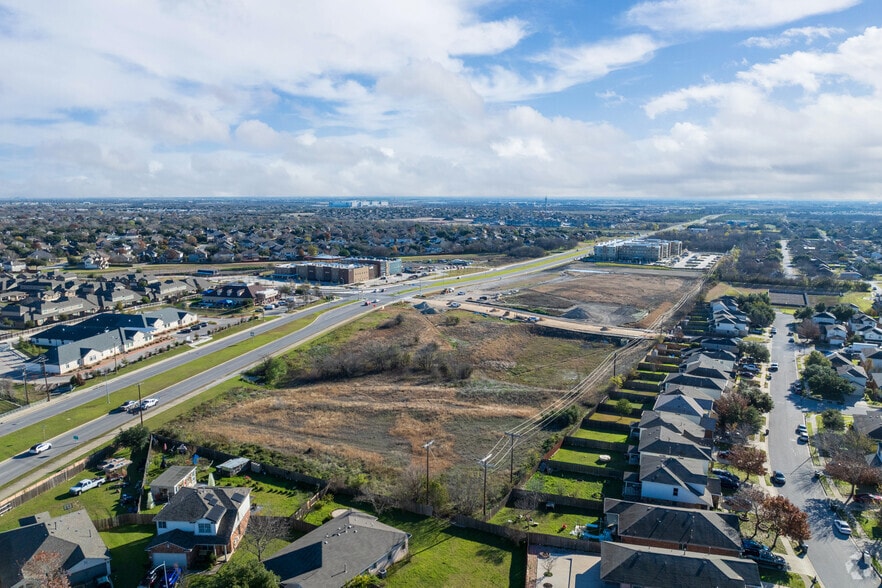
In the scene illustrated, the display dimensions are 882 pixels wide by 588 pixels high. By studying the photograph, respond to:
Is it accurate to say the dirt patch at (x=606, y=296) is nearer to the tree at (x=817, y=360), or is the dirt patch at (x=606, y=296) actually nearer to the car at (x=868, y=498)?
the tree at (x=817, y=360)

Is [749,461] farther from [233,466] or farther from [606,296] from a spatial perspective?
[606,296]

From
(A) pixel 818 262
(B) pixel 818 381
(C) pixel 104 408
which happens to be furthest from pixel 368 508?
(A) pixel 818 262

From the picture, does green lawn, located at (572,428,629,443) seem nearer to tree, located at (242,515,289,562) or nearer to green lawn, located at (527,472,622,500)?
green lawn, located at (527,472,622,500)

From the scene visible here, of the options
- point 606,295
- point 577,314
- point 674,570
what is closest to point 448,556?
point 674,570

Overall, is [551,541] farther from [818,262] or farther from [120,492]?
[818,262]

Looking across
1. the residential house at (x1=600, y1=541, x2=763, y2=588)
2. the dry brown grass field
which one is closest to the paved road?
the residential house at (x1=600, y1=541, x2=763, y2=588)

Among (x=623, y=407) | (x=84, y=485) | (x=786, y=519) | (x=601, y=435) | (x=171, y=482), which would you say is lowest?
(x=601, y=435)
